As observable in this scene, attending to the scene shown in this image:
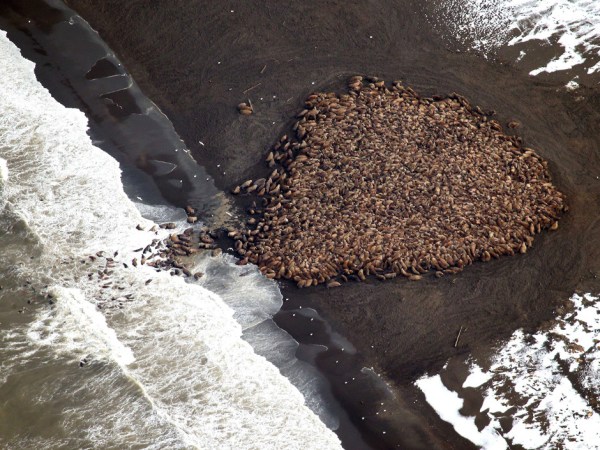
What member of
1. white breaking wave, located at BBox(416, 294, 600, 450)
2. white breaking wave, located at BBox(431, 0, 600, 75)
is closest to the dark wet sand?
white breaking wave, located at BBox(416, 294, 600, 450)

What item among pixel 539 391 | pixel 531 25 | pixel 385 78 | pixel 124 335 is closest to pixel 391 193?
pixel 385 78

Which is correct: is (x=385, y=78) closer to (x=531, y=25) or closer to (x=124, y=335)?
(x=531, y=25)

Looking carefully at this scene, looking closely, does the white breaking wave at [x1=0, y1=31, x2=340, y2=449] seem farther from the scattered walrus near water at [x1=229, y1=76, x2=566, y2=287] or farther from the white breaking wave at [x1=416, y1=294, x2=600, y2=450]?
the white breaking wave at [x1=416, y1=294, x2=600, y2=450]

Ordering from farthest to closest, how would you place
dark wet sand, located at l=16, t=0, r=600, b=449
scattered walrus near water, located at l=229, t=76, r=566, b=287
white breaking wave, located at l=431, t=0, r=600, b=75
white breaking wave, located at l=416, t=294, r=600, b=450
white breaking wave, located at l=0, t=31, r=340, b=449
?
white breaking wave, located at l=431, t=0, r=600, b=75 → scattered walrus near water, located at l=229, t=76, r=566, b=287 → dark wet sand, located at l=16, t=0, r=600, b=449 → white breaking wave, located at l=416, t=294, r=600, b=450 → white breaking wave, located at l=0, t=31, r=340, b=449

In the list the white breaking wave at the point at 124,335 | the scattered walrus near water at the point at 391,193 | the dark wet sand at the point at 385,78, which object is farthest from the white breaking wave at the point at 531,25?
the white breaking wave at the point at 124,335

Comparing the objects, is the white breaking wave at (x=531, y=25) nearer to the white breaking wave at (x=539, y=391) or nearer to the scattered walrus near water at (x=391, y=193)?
the scattered walrus near water at (x=391, y=193)

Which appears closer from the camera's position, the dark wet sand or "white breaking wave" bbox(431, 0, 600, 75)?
the dark wet sand

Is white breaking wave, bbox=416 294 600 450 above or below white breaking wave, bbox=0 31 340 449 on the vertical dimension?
below
